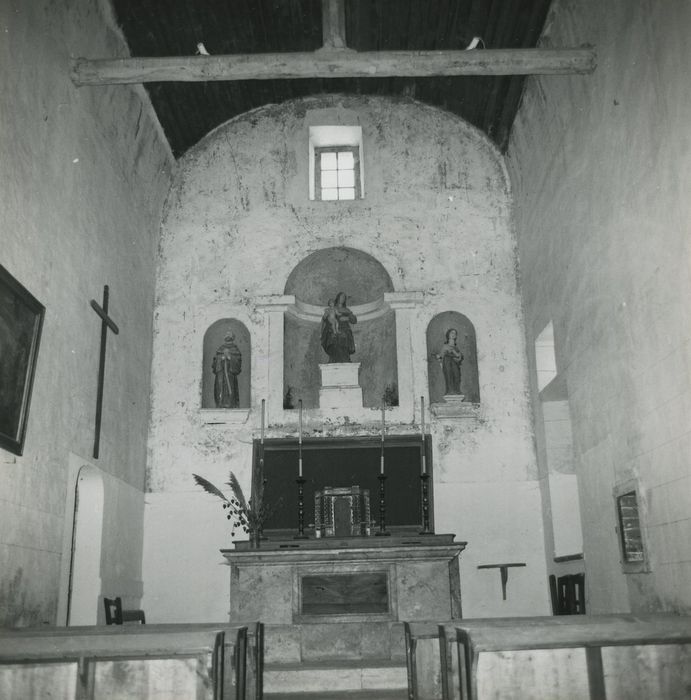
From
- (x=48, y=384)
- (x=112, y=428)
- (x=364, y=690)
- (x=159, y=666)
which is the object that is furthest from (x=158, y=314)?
(x=159, y=666)

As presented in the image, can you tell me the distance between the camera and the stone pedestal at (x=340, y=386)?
10.8 meters

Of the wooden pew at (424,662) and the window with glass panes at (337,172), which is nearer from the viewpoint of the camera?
the wooden pew at (424,662)

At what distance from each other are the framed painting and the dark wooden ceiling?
14.2 feet

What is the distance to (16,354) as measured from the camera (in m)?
6.46

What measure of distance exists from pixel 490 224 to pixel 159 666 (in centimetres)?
824

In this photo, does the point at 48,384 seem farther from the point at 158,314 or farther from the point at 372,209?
the point at 372,209

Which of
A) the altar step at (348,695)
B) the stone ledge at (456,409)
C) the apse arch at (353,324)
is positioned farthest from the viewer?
the apse arch at (353,324)

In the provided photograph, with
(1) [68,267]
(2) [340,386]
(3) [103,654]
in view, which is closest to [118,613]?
(1) [68,267]

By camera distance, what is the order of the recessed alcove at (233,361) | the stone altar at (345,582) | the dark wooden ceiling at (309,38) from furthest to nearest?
1. the recessed alcove at (233,361)
2. the dark wooden ceiling at (309,38)
3. the stone altar at (345,582)

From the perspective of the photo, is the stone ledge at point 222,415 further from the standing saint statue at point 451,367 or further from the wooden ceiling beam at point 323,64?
the wooden ceiling beam at point 323,64

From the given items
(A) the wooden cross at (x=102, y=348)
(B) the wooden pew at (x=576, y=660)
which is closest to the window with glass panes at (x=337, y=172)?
(A) the wooden cross at (x=102, y=348)

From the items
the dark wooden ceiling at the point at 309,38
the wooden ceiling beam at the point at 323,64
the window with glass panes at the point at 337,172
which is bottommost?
the wooden ceiling beam at the point at 323,64

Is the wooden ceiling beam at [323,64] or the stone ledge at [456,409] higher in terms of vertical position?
the wooden ceiling beam at [323,64]

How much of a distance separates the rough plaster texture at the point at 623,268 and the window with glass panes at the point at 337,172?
2895 mm
